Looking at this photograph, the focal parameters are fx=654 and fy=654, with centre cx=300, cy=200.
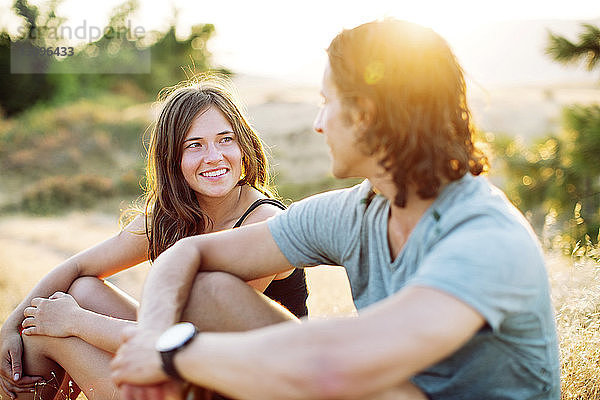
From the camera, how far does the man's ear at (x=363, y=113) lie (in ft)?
6.02

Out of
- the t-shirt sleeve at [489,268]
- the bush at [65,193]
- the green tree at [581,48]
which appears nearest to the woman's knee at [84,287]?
the t-shirt sleeve at [489,268]

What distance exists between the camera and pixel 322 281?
6426 mm

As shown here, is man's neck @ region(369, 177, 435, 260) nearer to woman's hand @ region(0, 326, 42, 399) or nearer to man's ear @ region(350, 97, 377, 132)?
man's ear @ region(350, 97, 377, 132)

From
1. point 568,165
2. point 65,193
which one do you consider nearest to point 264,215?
point 568,165

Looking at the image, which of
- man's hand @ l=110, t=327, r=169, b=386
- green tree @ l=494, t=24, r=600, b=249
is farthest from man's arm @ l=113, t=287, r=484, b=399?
green tree @ l=494, t=24, r=600, b=249

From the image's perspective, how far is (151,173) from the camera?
333cm

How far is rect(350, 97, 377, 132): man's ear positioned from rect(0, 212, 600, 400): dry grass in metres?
1.65

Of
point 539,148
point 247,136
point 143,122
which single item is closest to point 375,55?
point 247,136

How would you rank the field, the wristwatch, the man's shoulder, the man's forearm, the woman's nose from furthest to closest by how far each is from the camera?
1. the field
2. the woman's nose
3. the man's shoulder
4. the man's forearm
5. the wristwatch

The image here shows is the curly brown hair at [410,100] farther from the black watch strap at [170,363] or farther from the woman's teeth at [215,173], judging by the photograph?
the woman's teeth at [215,173]

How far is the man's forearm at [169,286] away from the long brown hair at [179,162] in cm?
86

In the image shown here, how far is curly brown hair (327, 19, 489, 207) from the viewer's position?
5.84 ft

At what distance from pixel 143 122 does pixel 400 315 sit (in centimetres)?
2057

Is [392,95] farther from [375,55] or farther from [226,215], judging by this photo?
[226,215]
